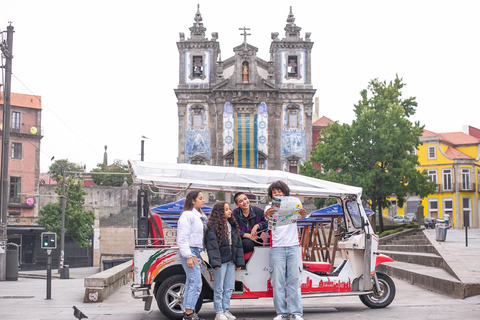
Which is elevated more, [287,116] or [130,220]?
[287,116]

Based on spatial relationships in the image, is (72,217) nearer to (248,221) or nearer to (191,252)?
(248,221)

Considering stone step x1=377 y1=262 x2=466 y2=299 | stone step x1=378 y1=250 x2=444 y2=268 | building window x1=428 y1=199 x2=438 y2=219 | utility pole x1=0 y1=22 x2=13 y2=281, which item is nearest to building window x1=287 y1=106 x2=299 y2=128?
building window x1=428 y1=199 x2=438 y2=219

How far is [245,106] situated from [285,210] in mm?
47366

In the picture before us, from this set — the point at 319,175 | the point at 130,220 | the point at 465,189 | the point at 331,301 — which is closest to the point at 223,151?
the point at 130,220

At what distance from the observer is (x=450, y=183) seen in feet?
199

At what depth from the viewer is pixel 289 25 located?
188ft

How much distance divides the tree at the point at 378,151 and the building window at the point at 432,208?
75.0 feet

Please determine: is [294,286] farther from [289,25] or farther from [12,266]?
[289,25]

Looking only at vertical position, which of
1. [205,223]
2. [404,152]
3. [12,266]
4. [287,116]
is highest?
[287,116]

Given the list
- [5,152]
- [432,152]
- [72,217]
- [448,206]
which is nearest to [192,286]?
[5,152]

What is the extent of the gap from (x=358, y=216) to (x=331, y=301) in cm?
205

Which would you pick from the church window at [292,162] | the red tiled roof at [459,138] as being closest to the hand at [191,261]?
the church window at [292,162]

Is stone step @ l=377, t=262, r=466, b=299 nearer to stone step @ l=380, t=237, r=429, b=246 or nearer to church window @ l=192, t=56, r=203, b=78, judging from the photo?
stone step @ l=380, t=237, r=429, b=246

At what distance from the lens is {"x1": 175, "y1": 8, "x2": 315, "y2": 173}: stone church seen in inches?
2157
